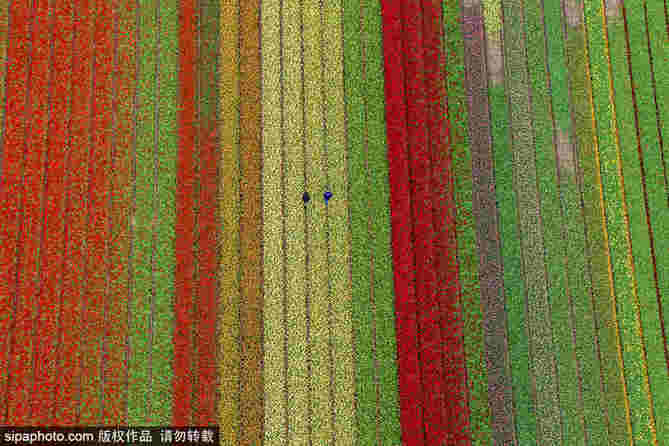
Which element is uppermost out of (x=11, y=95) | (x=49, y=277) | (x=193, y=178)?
(x=11, y=95)

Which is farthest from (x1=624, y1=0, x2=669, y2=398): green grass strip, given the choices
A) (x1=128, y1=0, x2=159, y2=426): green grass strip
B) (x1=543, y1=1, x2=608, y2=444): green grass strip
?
(x1=128, y1=0, x2=159, y2=426): green grass strip

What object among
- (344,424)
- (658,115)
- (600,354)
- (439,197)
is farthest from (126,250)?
(658,115)

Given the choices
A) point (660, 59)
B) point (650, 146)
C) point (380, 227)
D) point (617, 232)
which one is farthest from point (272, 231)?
point (660, 59)

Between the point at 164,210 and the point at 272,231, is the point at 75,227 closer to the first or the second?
the point at 164,210

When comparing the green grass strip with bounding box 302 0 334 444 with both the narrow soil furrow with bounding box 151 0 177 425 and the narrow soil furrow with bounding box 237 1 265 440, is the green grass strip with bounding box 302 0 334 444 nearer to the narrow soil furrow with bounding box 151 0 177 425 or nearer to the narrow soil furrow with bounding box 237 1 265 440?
the narrow soil furrow with bounding box 237 1 265 440

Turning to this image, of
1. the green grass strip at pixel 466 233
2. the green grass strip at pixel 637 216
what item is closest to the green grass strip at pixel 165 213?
the green grass strip at pixel 466 233

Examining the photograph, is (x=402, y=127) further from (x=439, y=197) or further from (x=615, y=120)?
(x=615, y=120)

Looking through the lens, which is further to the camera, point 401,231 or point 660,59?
point 660,59
